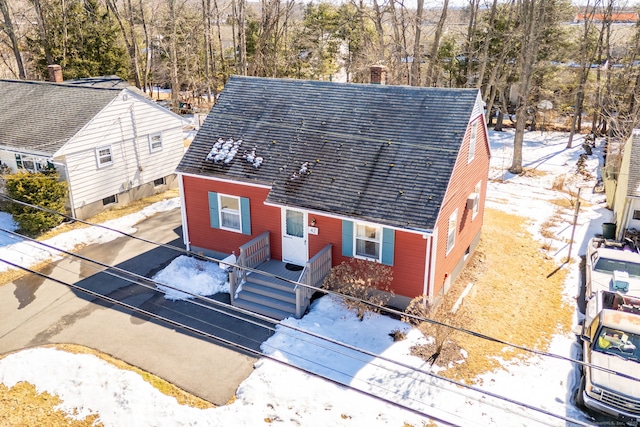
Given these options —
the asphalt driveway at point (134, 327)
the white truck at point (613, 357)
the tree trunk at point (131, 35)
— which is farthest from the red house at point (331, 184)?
the tree trunk at point (131, 35)

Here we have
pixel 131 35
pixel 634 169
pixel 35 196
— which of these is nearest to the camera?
pixel 35 196

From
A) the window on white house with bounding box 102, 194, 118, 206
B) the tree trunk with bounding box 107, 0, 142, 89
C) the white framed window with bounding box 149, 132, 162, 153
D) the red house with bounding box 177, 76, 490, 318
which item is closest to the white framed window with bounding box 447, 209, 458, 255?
the red house with bounding box 177, 76, 490, 318

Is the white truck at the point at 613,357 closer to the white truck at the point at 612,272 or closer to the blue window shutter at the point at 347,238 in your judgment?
the white truck at the point at 612,272

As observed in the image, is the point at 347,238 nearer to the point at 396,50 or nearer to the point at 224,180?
the point at 224,180

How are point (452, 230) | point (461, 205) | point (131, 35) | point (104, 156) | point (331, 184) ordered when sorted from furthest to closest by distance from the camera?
point (131, 35), point (104, 156), point (461, 205), point (452, 230), point (331, 184)

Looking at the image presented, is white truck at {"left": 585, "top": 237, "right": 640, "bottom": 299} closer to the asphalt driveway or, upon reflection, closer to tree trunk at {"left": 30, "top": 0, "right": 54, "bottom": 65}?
the asphalt driveway

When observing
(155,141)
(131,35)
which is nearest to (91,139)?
(155,141)
